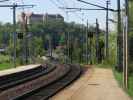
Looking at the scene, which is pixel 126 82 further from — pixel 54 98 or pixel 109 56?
pixel 109 56

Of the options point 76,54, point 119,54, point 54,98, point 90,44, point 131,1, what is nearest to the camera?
point 54,98

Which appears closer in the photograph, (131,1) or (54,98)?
(54,98)

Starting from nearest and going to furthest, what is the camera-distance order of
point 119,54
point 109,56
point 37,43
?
point 119,54 < point 109,56 < point 37,43

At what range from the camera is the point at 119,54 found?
4969 cm

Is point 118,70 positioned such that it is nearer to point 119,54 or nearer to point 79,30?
point 119,54

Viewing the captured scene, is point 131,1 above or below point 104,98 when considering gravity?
above

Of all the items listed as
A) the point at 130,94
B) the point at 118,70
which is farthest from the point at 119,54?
the point at 130,94

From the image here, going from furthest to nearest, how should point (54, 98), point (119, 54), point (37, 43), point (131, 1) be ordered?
point (37, 43) < point (131, 1) < point (119, 54) < point (54, 98)

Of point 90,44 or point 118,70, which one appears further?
point 90,44

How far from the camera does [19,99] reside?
24281mm

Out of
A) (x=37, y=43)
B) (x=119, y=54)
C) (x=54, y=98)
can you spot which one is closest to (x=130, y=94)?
(x=54, y=98)

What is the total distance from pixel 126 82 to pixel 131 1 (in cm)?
2858

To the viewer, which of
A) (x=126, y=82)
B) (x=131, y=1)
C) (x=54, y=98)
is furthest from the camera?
(x=131, y=1)

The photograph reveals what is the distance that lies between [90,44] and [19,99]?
106m
